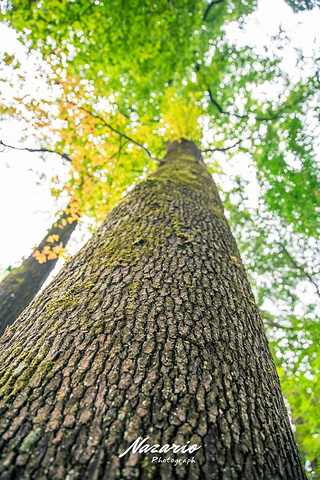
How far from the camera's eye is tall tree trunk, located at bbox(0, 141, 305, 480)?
869 mm

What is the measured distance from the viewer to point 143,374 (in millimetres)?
1087

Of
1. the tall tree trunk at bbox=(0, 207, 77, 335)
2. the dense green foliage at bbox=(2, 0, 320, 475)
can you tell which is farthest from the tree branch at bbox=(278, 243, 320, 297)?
the tall tree trunk at bbox=(0, 207, 77, 335)

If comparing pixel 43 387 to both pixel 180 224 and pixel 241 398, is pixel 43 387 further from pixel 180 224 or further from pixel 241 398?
pixel 180 224

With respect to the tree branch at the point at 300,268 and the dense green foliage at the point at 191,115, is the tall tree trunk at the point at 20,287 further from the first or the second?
the tree branch at the point at 300,268

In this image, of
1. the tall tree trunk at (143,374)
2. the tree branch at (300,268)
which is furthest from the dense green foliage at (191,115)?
the tall tree trunk at (143,374)

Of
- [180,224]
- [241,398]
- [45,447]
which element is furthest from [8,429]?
[180,224]

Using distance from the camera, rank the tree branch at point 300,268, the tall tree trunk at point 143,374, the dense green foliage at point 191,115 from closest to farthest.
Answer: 1. the tall tree trunk at point 143,374
2. the dense green foliage at point 191,115
3. the tree branch at point 300,268

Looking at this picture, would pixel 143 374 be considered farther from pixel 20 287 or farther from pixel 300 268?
pixel 300 268

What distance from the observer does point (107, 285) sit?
5.23ft

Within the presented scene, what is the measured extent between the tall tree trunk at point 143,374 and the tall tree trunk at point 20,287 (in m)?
3.09

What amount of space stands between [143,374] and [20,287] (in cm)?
450

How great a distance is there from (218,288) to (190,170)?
2263mm

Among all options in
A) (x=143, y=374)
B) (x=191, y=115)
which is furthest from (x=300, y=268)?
(x=143, y=374)

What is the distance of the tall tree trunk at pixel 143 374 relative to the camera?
87cm
